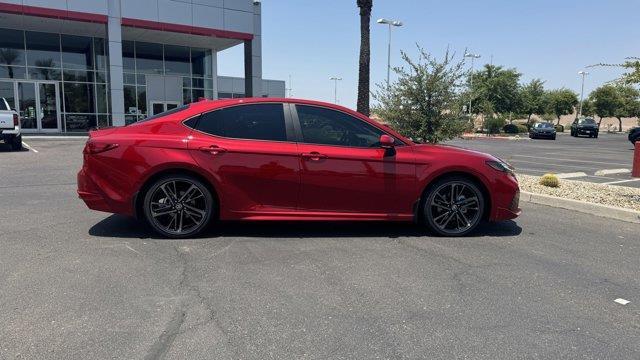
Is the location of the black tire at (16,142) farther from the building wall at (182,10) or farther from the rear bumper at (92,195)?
the rear bumper at (92,195)

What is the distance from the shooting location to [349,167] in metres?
5.57

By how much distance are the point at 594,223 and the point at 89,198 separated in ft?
21.9

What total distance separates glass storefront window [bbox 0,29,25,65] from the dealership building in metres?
0.04

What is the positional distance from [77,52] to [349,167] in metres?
25.9

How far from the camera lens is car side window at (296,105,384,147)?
568cm

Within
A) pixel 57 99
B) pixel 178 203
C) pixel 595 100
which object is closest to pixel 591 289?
pixel 178 203

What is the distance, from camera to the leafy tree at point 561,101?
209ft

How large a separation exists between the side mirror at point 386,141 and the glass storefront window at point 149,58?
26200mm

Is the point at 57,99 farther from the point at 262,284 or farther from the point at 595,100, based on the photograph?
the point at 595,100

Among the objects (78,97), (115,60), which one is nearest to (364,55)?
(115,60)

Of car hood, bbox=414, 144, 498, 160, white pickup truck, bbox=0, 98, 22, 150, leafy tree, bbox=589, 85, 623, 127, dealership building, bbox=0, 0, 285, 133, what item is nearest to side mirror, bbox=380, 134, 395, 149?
car hood, bbox=414, 144, 498, 160

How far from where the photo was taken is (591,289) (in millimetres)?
4297

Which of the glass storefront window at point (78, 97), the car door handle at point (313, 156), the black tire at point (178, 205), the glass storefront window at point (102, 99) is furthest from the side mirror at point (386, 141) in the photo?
the glass storefront window at point (78, 97)

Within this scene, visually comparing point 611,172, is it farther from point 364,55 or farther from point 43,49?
point 43,49
